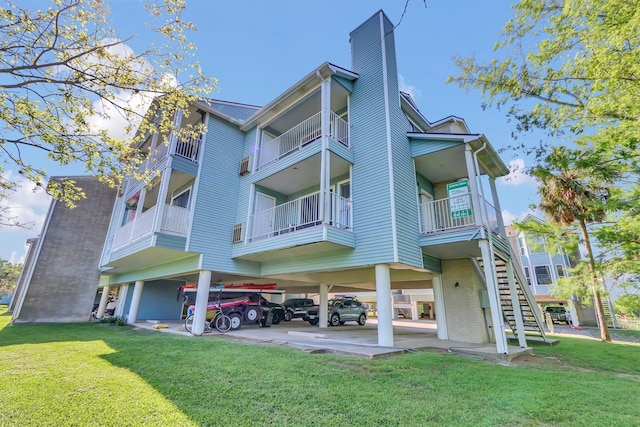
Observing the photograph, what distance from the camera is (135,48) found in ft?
17.5

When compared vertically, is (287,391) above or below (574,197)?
below

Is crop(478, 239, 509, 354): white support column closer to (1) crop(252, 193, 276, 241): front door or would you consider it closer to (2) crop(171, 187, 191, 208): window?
(1) crop(252, 193, 276, 241): front door

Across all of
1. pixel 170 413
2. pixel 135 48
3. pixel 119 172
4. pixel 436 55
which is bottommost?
pixel 170 413

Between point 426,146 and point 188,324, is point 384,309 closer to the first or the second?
point 426,146

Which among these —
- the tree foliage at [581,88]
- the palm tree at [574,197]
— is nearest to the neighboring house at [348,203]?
the tree foliage at [581,88]

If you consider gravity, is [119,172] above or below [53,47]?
below

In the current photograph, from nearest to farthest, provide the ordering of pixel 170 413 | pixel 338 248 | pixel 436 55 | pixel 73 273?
pixel 170 413, pixel 436 55, pixel 338 248, pixel 73 273

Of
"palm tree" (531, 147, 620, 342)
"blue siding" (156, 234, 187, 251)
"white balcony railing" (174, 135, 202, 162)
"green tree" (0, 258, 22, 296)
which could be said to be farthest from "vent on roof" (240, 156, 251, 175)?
"green tree" (0, 258, 22, 296)

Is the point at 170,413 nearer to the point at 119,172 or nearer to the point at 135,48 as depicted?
the point at 119,172

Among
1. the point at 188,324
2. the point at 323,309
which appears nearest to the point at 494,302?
the point at 323,309

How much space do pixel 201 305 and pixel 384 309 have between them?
22.6 feet

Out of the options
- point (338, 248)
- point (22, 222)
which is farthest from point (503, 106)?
point (22, 222)

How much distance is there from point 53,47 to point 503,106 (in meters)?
10.9

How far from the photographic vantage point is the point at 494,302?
7777 millimetres
